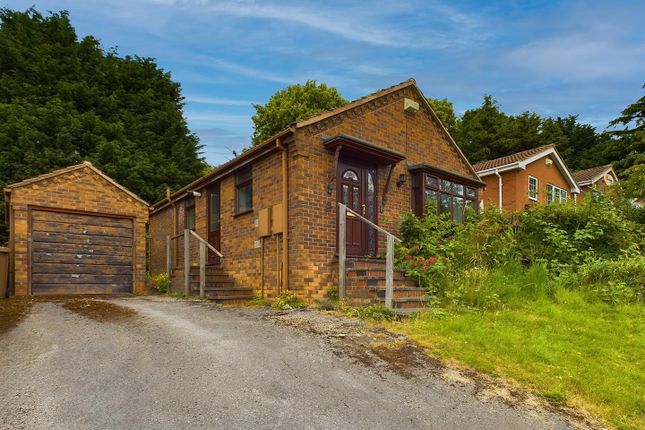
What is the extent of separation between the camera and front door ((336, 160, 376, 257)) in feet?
30.1

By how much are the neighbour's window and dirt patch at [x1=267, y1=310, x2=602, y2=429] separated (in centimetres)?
789

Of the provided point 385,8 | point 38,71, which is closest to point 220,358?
point 385,8

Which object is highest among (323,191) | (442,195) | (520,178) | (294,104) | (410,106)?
(294,104)

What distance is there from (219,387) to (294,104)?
25.9 meters

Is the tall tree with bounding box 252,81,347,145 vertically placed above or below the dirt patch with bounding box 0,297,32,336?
above

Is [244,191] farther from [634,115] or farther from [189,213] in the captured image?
[634,115]

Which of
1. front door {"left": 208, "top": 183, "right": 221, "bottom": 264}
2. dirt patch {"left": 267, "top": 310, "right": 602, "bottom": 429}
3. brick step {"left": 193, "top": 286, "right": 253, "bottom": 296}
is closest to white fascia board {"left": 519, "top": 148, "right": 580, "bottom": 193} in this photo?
front door {"left": 208, "top": 183, "right": 221, "bottom": 264}

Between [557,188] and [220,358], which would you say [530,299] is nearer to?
[220,358]

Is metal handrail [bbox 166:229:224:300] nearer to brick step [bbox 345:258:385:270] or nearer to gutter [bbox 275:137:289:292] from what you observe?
gutter [bbox 275:137:289:292]

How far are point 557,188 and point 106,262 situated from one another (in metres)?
22.6

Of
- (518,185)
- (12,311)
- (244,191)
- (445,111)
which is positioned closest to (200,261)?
(244,191)

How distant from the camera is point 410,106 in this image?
11148mm

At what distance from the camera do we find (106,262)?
11805 millimetres

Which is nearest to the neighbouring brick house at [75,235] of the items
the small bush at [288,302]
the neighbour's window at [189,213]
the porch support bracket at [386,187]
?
the neighbour's window at [189,213]
